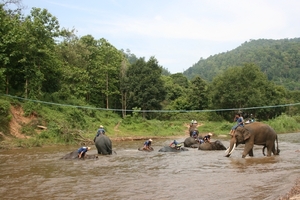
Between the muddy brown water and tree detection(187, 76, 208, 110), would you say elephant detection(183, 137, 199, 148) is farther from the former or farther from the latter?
tree detection(187, 76, 208, 110)

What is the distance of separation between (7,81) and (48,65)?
12.9ft

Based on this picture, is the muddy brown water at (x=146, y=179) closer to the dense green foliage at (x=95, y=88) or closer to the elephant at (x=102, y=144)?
the elephant at (x=102, y=144)

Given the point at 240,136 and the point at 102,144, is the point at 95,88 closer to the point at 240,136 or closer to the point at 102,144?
the point at 102,144

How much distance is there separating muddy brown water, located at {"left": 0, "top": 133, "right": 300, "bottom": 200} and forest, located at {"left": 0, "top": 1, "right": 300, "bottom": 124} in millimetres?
13017

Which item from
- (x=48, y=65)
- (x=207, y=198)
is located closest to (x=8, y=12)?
(x=48, y=65)

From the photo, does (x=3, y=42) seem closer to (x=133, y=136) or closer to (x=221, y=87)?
(x=133, y=136)

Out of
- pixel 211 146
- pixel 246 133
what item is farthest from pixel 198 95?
pixel 246 133

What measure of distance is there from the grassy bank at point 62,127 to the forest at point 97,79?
147 centimetres

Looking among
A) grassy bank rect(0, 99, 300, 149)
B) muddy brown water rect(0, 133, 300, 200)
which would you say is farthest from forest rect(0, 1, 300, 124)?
muddy brown water rect(0, 133, 300, 200)

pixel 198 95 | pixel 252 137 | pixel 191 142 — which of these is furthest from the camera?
pixel 198 95

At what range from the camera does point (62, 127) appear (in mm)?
24953

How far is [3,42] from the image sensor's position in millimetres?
24844

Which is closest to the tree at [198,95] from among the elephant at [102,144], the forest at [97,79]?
the forest at [97,79]

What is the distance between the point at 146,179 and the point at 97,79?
34033 mm
